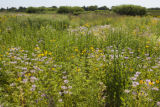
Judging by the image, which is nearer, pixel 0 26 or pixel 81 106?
pixel 81 106

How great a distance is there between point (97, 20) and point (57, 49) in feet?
26.0

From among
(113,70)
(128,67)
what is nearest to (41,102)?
(113,70)

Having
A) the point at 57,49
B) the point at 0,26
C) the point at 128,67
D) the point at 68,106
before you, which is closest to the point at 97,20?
the point at 0,26

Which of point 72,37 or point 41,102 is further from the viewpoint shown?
point 72,37

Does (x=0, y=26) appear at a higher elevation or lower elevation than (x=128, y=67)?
higher

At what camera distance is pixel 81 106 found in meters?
2.16

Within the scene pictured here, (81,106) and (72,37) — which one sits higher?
(72,37)

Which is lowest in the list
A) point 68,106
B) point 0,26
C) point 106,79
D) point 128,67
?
point 68,106

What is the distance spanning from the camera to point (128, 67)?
2.84m

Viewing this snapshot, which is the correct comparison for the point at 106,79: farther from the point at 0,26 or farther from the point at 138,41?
the point at 0,26

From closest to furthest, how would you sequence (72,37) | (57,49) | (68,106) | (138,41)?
(68,106) < (57,49) < (138,41) < (72,37)

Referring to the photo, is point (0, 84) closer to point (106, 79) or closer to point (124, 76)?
point (106, 79)

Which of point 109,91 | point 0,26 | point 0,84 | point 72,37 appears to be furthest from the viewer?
point 0,26

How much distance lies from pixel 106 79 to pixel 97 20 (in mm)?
9250
